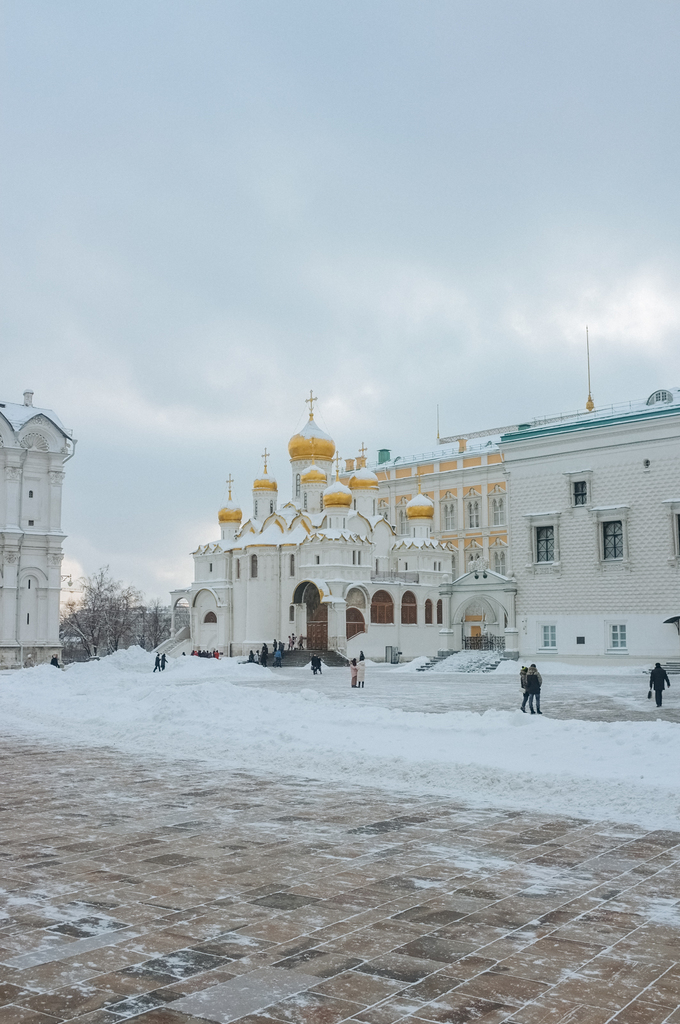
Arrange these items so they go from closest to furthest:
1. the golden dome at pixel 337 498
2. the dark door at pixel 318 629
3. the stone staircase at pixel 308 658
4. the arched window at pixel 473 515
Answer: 1. the stone staircase at pixel 308 658
2. the dark door at pixel 318 629
3. the golden dome at pixel 337 498
4. the arched window at pixel 473 515

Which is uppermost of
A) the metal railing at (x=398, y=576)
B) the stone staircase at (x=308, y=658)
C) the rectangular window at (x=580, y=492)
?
the rectangular window at (x=580, y=492)

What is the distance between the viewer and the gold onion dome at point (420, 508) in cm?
5622

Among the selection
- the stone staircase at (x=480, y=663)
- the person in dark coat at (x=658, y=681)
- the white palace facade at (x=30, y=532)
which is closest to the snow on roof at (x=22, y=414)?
the white palace facade at (x=30, y=532)

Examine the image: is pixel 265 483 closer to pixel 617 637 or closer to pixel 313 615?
pixel 313 615

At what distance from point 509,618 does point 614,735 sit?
77.5 ft

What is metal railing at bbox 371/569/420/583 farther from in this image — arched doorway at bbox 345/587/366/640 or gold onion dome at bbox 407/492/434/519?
gold onion dome at bbox 407/492/434/519

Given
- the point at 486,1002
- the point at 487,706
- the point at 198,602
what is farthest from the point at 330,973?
the point at 198,602

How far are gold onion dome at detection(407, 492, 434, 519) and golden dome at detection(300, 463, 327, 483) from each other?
587 cm

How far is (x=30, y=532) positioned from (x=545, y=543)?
2473cm

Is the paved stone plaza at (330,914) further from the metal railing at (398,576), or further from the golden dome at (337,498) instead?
the metal railing at (398,576)

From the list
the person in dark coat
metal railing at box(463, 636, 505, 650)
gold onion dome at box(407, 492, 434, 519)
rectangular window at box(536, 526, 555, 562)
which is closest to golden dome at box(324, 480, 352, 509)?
gold onion dome at box(407, 492, 434, 519)

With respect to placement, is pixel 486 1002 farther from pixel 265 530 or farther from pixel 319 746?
pixel 265 530

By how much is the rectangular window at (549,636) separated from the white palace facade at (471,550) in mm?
43

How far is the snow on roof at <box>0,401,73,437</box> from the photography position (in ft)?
145
